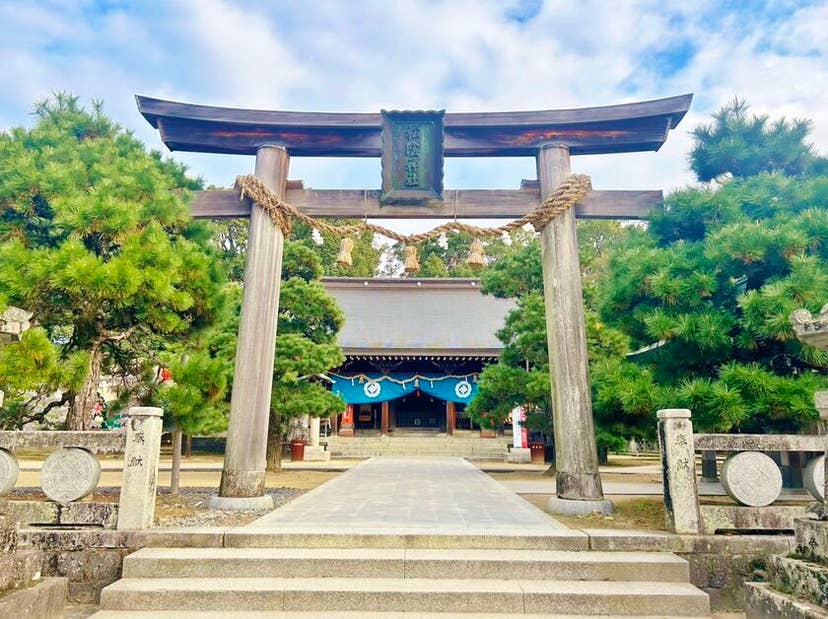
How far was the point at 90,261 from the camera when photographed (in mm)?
5023

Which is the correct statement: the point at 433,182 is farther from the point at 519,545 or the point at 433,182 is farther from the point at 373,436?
the point at 373,436

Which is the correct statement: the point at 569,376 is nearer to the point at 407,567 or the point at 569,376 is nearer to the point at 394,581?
the point at 407,567

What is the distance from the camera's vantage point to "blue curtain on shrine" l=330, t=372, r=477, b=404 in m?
19.6

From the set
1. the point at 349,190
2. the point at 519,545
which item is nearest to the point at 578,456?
the point at 519,545

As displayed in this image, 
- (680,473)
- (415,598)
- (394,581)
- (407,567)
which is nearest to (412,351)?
(680,473)

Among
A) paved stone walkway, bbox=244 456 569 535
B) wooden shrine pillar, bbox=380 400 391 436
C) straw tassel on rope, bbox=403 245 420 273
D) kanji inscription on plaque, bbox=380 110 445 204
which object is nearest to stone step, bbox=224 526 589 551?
paved stone walkway, bbox=244 456 569 535

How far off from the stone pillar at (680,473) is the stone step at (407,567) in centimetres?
46

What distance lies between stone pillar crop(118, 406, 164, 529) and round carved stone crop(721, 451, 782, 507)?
5.19 meters

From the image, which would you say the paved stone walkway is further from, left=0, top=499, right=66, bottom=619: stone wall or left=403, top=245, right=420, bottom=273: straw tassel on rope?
left=403, top=245, right=420, bottom=273: straw tassel on rope

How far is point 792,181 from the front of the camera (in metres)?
5.71

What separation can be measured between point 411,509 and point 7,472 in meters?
4.05

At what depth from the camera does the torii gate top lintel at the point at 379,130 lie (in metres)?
6.63

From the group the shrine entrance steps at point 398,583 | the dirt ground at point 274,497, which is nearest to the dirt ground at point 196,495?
the dirt ground at point 274,497

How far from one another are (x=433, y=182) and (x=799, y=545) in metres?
5.28
